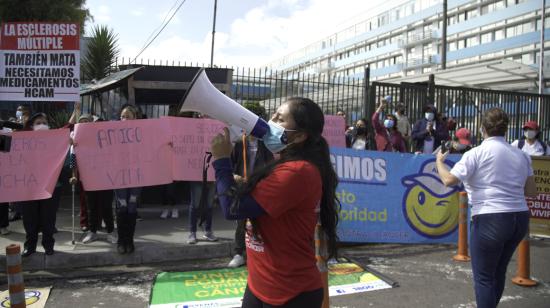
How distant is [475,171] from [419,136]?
21.9ft

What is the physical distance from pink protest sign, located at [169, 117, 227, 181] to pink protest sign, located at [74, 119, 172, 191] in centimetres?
35

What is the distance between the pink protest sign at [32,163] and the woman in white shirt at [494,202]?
475 centimetres

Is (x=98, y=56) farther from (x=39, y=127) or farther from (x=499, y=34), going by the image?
(x=499, y=34)

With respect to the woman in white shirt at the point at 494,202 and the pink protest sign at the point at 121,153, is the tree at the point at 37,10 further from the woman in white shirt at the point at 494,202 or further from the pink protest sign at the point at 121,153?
the woman in white shirt at the point at 494,202

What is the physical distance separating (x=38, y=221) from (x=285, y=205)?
15.9 ft

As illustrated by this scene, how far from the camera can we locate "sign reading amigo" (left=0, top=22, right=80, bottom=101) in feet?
23.7

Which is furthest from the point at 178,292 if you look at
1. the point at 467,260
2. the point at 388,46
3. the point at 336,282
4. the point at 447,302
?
the point at 388,46

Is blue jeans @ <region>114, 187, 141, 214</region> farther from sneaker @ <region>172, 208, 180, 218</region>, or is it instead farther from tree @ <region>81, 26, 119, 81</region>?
tree @ <region>81, 26, 119, 81</region>

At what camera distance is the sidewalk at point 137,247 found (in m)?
5.82

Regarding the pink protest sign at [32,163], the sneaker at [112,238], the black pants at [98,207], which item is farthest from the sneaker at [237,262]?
the pink protest sign at [32,163]

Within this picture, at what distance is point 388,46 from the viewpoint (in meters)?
76.5

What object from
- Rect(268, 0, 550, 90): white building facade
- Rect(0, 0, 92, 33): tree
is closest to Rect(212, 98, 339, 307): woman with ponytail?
Rect(0, 0, 92, 33): tree

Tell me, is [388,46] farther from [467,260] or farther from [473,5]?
[467,260]

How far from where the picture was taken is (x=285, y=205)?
2.06 metres
